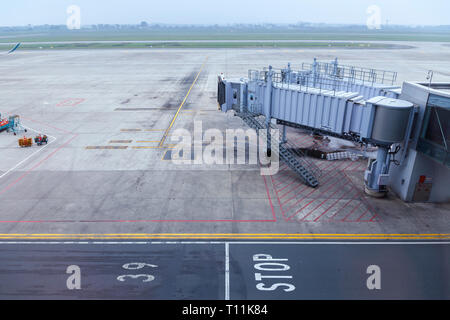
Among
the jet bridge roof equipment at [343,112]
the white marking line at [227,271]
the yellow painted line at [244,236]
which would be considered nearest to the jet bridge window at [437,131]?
the jet bridge roof equipment at [343,112]

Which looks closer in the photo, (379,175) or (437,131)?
(437,131)

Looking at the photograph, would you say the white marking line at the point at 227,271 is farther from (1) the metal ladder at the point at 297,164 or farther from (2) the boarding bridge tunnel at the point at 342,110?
(2) the boarding bridge tunnel at the point at 342,110

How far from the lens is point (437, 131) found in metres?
21.8

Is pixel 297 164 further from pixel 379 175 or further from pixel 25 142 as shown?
pixel 25 142

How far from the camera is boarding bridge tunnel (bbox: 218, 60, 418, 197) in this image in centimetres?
2306

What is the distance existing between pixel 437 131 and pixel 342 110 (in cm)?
659

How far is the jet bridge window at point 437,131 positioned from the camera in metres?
20.9

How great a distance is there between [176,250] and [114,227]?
515cm

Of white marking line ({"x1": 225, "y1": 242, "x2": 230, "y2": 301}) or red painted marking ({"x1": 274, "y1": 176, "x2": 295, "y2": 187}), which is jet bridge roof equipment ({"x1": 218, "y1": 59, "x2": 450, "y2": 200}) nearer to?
red painted marking ({"x1": 274, "y1": 176, "x2": 295, "y2": 187})

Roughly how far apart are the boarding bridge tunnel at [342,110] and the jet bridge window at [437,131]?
1.04 m

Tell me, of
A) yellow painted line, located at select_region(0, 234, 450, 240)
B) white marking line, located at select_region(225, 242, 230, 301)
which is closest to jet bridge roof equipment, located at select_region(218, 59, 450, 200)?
yellow painted line, located at select_region(0, 234, 450, 240)

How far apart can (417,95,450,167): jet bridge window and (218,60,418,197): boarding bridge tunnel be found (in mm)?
1038

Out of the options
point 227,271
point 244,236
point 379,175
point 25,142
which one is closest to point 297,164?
point 379,175
